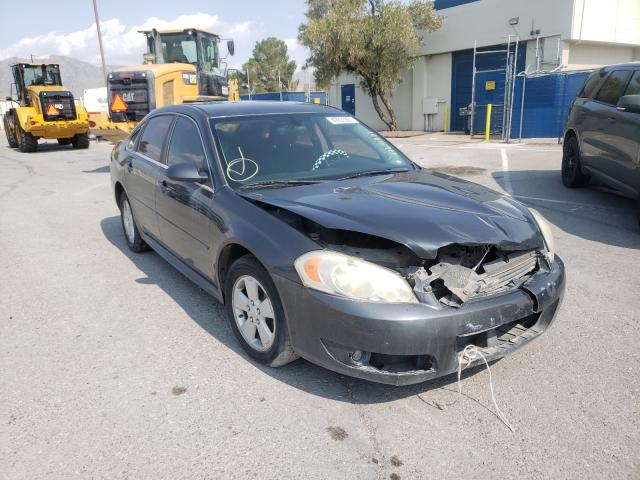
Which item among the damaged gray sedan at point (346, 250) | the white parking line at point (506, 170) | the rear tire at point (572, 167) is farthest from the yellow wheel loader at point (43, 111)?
the damaged gray sedan at point (346, 250)

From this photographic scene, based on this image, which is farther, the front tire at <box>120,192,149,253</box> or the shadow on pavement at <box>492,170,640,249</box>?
the shadow on pavement at <box>492,170,640,249</box>

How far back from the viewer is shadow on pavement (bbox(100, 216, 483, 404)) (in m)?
3.02

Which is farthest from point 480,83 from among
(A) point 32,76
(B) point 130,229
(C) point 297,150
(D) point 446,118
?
(C) point 297,150

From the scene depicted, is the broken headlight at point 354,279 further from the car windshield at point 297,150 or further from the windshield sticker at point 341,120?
the windshield sticker at point 341,120

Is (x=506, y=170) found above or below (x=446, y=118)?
below

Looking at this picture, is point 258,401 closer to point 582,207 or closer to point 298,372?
point 298,372

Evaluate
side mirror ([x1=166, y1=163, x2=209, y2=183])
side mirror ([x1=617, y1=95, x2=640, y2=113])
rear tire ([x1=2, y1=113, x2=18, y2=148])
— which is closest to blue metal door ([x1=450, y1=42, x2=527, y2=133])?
side mirror ([x1=617, y1=95, x2=640, y2=113])

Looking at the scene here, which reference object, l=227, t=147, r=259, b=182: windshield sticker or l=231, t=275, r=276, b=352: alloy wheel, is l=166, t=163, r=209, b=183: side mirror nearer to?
l=227, t=147, r=259, b=182: windshield sticker

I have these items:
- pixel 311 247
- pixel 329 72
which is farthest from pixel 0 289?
pixel 329 72

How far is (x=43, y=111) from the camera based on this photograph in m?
18.0

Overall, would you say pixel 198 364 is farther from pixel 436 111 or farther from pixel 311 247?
pixel 436 111

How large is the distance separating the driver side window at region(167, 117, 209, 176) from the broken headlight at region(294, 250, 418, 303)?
4.65 ft

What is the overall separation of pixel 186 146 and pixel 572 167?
6642 mm

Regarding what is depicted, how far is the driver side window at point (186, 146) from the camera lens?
394cm
